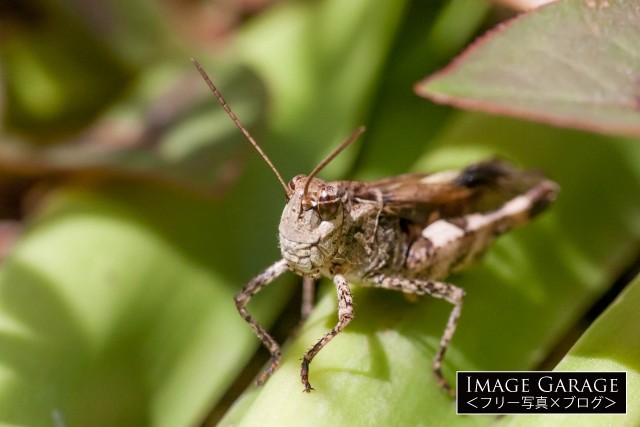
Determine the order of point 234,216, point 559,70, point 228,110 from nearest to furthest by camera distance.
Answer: point 559,70 < point 228,110 < point 234,216

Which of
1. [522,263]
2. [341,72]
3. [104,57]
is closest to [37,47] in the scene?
[104,57]

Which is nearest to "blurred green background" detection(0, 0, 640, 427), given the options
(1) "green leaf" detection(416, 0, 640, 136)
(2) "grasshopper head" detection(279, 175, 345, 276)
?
(2) "grasshopper head" detection(279, 175, 345, 276)

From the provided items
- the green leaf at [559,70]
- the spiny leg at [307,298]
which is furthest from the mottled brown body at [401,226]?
the green leaf at [559,70]

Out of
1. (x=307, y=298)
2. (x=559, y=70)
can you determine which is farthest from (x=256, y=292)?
(x=559, y=70)

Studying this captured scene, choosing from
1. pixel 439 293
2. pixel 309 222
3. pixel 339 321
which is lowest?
pixel 439 293

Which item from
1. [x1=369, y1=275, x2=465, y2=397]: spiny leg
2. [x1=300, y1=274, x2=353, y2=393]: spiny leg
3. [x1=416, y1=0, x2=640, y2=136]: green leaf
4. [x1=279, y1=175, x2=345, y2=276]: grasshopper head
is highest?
[x1=416, y1=0, x2=640, y2=136]: green leaf

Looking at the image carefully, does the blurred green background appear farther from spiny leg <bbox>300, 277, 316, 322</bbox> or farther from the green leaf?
the green leaf

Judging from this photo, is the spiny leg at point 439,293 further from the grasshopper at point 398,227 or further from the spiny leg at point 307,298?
the spiny leg at point 307,298

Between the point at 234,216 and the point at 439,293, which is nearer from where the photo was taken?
the point at 439,293

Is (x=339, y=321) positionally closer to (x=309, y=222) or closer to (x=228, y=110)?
(x=309, y=222)
